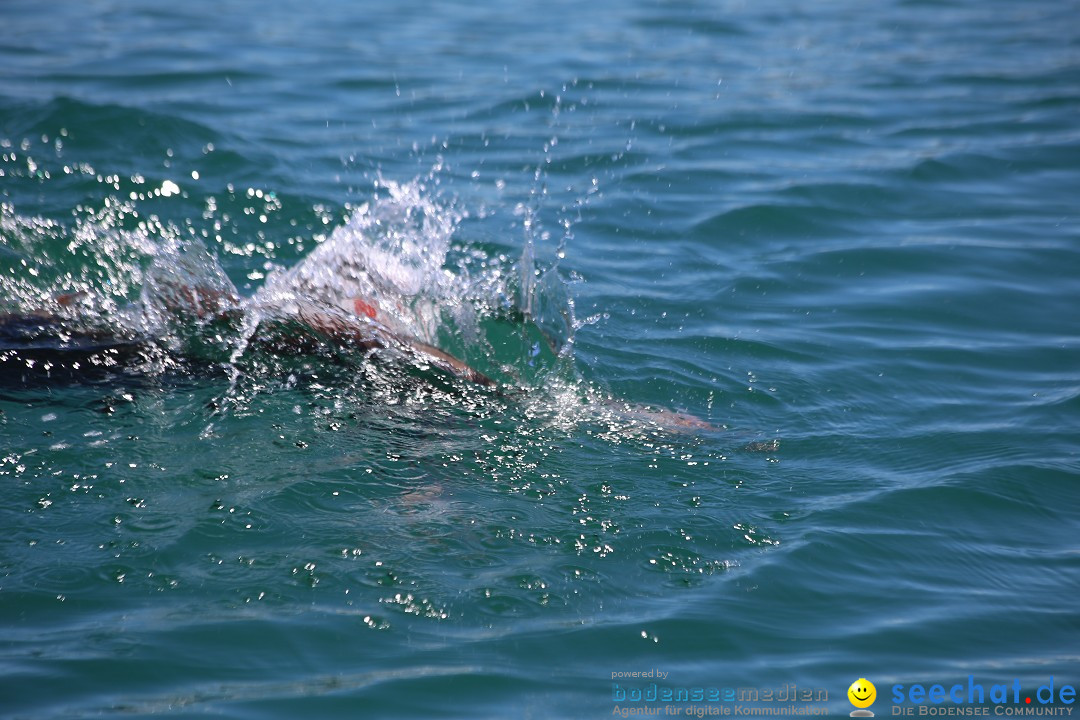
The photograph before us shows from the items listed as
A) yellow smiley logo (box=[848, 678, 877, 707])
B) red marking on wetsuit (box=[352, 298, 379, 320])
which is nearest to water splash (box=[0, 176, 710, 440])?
red marking on wetsuit (box=[352, 298, 379, 320])

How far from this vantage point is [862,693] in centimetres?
355

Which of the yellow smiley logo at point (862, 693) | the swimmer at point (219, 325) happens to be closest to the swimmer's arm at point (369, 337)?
the swimmer at point (219, 325)

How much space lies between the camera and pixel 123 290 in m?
6.15

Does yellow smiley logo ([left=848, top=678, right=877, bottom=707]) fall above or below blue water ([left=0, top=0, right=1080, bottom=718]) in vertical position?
below

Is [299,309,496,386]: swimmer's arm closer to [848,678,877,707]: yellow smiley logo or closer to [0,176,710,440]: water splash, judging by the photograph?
[0,176,710,440]: water splash

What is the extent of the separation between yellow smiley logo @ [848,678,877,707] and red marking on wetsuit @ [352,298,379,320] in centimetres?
276

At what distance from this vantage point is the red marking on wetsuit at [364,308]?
17.2 feet

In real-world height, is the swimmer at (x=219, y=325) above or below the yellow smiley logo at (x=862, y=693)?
above

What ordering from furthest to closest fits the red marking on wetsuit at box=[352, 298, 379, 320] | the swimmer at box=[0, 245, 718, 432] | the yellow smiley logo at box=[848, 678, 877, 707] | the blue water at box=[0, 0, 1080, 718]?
1. the red marking on wetsuit at box=[352, 298, 379, 320]
2. the swimmer at box=[0, 245, 718, 432]
3. the blue water at box=[0, 0, 1080, 718]
4. the yellow smiley logo at box=[848, 678, 877, 707]

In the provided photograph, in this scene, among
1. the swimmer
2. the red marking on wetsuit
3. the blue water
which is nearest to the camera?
the blue water

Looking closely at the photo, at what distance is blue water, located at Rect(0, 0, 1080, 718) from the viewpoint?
369 centimetres

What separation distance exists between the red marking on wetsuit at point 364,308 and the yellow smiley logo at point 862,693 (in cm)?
276

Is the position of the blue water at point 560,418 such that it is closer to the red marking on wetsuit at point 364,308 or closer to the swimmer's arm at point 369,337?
the swimmer's arm at point 369,337

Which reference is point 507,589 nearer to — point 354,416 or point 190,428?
point 354,416
